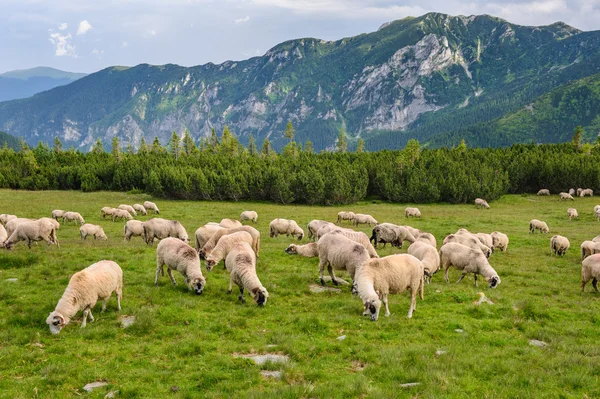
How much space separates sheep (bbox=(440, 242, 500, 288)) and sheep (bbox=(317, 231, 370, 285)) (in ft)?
21.6

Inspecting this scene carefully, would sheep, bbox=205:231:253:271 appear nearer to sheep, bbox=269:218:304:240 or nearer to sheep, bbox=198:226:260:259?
sheep, bbox=198:226:260:259

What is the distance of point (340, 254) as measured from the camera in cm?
1975

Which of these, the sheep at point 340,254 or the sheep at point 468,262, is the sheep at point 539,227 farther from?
the sheep at point 340,254

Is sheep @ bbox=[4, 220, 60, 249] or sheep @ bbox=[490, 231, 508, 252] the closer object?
sheep @ bbox=[4, 220, 60, 249]

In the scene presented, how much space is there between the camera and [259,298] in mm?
17141

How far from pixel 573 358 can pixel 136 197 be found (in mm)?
86485

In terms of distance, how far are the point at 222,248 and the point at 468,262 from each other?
13.9 metres

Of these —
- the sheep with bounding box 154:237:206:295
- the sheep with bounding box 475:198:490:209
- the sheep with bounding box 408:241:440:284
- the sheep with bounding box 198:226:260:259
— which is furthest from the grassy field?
the sheep with bounding box 475:198:490:209

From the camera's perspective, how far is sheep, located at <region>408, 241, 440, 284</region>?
70.7 ft

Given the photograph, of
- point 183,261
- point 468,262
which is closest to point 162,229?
point 183,261

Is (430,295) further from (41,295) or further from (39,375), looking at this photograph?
(41,295)

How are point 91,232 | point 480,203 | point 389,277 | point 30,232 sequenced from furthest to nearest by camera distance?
point 480,203 < point 91,232 < point 30,232 < point 389,277

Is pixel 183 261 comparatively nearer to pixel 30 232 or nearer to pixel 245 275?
pixel 245 275

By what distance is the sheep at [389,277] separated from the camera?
1617 centimetres
